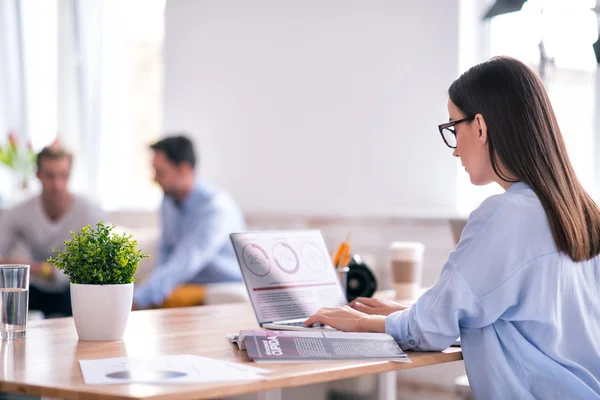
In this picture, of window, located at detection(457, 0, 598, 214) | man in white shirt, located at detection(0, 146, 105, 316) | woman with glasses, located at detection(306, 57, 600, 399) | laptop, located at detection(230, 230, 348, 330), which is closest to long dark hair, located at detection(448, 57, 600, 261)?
woman with glasses, located at detection(306, 57, 600, 399)

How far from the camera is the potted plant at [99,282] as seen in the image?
64.1 inches

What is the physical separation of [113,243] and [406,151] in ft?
7.62

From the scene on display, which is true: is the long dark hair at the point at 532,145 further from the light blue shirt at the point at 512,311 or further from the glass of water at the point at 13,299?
the glass of water at the point at 13,299

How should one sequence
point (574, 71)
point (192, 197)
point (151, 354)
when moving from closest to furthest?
point (151, 354) < point (574, 71) < point (192, 197)

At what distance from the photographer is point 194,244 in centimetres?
378

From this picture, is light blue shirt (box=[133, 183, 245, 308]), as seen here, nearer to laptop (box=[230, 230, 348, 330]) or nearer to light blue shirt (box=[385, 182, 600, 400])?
laptop (box=[230, 230, 348, 330])

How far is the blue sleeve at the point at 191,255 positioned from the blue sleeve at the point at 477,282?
7.06 ft

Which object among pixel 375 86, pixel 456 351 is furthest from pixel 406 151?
pixel 456 351

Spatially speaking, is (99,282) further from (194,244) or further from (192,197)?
(192,197)

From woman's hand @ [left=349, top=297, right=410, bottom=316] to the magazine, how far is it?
0.23 m

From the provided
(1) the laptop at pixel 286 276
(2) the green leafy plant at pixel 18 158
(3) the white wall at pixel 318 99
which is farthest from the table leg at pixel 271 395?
(2) the green leafy plant at pixel 18 158

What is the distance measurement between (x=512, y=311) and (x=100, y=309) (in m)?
0.80

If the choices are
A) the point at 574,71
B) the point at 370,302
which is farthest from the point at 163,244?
the point at 370,302

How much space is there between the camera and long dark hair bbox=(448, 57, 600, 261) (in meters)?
1.61
